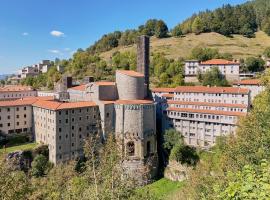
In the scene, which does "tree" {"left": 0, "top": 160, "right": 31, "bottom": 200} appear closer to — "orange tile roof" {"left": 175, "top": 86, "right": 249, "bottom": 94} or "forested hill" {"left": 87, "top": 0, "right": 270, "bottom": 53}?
"orange tile roof" {"left": 175, "top": 86, "right": 249, "bottom": 94}

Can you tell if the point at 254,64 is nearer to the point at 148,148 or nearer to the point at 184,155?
the point at 184,155

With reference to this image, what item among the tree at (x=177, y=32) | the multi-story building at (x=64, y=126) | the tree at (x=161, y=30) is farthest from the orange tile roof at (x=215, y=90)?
the tree at (x=161, y=30)

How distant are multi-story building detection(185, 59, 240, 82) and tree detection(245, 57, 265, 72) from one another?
7627 millimetres

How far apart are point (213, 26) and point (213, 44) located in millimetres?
15769

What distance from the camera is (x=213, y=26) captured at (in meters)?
130

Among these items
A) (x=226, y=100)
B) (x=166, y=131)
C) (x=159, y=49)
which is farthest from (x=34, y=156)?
(x=159, y=49)

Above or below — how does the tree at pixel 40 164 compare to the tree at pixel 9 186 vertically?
below

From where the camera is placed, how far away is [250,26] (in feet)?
436

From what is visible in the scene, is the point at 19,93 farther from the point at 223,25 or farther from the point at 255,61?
the point at 223,25

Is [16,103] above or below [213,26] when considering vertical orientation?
below

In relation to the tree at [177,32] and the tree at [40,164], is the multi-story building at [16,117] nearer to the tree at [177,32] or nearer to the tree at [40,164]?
the tree at [40,164]

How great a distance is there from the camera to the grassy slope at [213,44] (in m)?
113

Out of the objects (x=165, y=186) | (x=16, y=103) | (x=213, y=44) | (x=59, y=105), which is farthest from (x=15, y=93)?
(x=213, y=44)

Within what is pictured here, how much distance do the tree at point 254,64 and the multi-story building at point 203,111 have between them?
2870cm
